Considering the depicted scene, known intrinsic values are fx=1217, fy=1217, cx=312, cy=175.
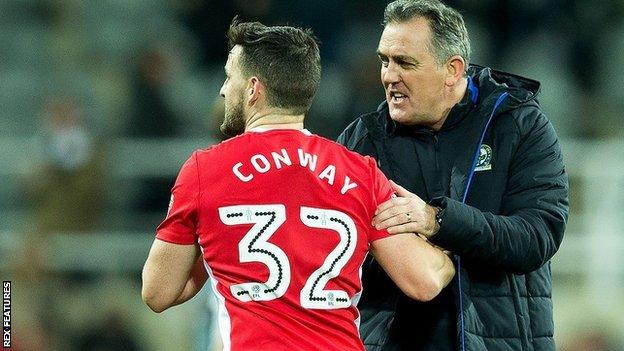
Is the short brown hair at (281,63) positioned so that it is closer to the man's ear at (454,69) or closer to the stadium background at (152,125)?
the man's ear at (454,69)

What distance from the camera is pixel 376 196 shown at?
3270 mm

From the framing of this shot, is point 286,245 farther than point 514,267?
No

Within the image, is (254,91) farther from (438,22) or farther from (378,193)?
(438,22)

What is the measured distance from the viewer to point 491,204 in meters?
3.69

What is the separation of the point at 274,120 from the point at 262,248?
1.23 feet

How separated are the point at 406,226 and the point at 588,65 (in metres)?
6.79

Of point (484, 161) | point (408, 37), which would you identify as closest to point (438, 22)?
point (408, 37)

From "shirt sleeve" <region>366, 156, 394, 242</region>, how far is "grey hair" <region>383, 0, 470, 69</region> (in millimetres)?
642

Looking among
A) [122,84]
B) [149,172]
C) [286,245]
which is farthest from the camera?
[122,84]

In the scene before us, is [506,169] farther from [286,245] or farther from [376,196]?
[286,245]

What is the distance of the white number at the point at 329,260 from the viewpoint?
3.12m

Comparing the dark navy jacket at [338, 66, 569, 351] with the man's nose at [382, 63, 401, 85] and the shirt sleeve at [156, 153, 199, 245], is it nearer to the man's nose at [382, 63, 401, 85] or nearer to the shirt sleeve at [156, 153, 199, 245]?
the man's nose at [382, 63, 401, 85]

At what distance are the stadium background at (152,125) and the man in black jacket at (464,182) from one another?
11.8 ft

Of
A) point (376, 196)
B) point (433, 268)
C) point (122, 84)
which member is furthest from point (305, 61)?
point (122, 84)
